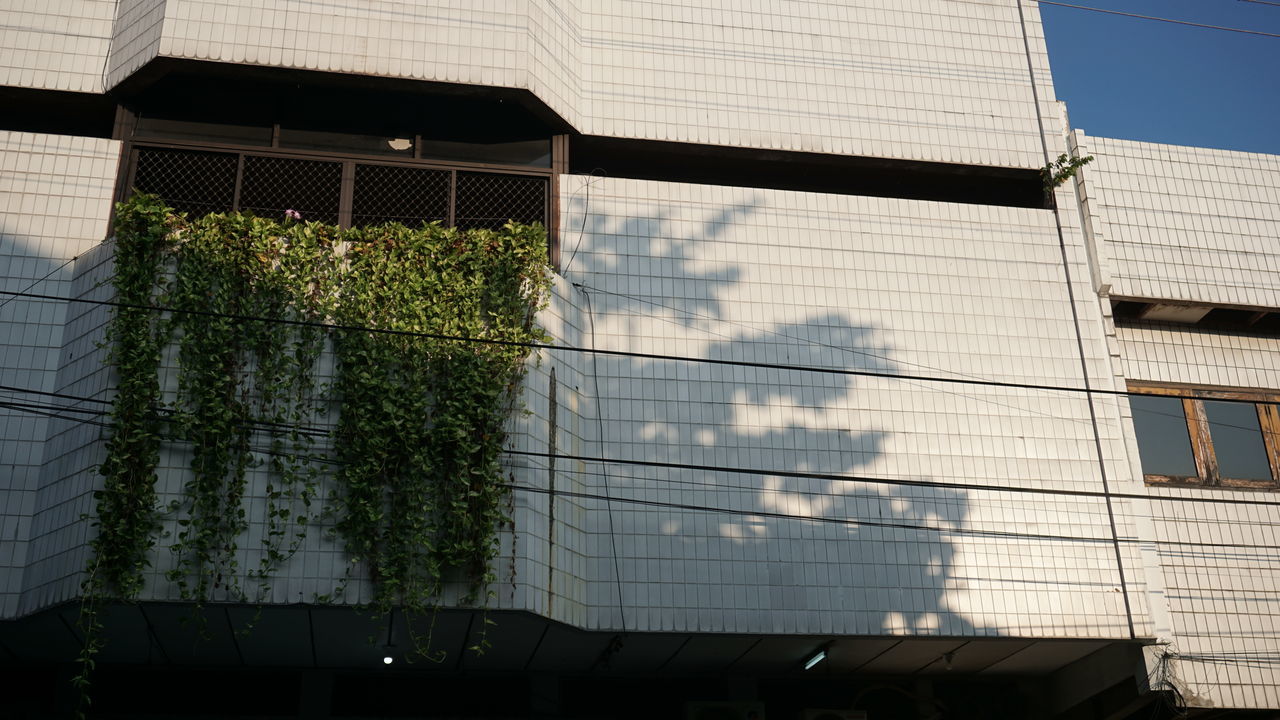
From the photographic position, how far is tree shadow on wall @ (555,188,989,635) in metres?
12.4

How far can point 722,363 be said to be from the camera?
528 inches

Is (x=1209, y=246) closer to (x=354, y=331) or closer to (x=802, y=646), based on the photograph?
(x=802, y=646)

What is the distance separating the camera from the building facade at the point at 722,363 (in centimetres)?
1212

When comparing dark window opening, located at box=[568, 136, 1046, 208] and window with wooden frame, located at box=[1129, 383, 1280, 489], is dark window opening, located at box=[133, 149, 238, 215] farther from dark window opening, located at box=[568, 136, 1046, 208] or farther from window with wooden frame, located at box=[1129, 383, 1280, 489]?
window with wooden frame, located at box=[1129, 383, 1280, 489]

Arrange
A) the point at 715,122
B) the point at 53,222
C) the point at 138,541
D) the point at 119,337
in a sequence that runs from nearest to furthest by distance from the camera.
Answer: the point at 138,541 → the point at 119,337 → the point at 53,222 → the point at 715,122

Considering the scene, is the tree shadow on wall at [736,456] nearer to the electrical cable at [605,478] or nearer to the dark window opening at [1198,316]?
the electrical cable at [605,478]

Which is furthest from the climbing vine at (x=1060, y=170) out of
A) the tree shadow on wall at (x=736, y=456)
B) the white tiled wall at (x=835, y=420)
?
the tree shadow on wall at (x=736, y=456)

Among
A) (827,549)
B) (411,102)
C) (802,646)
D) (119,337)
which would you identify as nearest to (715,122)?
(411,102)

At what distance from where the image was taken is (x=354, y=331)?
11.7 m

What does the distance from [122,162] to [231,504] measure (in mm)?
4559

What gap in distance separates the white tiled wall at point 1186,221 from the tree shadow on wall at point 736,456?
159 inches

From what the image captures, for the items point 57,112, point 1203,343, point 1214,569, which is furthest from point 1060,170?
point 57,112

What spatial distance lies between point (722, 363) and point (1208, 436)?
661cm

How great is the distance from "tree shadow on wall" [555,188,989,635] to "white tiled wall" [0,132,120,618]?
17.6 ft
